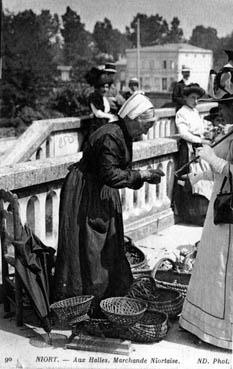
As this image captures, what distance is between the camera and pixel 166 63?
72.4 m

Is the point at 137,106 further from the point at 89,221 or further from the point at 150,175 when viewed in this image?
the point at 89,221

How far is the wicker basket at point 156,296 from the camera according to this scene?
5066 mm

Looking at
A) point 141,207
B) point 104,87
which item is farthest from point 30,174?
point 104,87

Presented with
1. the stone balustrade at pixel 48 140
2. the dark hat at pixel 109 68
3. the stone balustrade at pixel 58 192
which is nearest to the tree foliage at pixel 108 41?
the stone balustrade at pixel 48 140

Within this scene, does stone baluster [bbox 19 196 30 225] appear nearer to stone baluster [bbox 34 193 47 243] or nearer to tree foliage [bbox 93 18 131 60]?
stone baluster [bbox 34 193 47 243]

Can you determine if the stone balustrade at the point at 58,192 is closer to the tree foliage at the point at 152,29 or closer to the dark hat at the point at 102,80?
the dark hat at the point at 102,80

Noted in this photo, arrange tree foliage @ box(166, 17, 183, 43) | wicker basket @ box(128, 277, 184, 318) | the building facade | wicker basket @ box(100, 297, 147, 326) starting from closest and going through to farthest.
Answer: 1. wicker basket @ box(100, 297, 147, 326)
2. wicker basket @ box(128, 277, 184, 318)
3. the building facade
4. tree foliage @ box(166, 17, 183, 43)

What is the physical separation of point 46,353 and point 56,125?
6485mm

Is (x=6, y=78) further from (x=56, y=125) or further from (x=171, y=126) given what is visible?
(x=56, y=125)

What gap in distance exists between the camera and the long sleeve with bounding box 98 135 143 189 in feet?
15.5

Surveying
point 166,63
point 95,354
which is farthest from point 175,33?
point 95,354

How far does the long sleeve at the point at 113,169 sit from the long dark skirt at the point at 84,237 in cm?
21

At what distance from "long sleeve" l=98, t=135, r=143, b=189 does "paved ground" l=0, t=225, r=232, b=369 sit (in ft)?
3.93

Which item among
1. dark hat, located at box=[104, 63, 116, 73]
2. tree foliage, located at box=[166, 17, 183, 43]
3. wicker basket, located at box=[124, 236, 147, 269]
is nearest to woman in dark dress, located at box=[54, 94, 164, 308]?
wicker basket, located at box=[124, 236, 147, 269]
